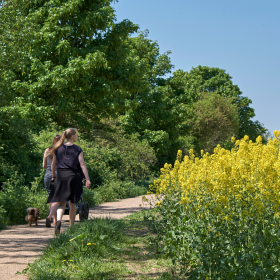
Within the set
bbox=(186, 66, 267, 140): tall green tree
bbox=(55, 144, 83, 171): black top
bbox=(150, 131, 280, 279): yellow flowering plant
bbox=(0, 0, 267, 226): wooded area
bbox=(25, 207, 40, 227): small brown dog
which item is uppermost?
bbox=(186, 66, 267, 140): tall green tree

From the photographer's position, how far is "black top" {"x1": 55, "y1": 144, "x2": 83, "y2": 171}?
6430mm

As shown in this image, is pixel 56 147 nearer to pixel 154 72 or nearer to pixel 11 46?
pixel 11 46

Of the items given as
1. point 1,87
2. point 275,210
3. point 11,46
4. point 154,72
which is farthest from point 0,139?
point 154,72

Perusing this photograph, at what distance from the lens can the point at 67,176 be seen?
6.41 m

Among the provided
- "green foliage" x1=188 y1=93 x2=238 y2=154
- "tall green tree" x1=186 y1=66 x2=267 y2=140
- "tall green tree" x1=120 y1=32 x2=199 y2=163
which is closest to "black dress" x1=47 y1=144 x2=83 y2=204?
"tall green tree" x1=120 y1=32 x2=199 y2=163

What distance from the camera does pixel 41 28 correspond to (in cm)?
1611

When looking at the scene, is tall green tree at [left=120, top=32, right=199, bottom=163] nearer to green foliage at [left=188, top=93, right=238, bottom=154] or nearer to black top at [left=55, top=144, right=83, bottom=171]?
green foliage at [left=188, top=93, right=238, bottom=154]

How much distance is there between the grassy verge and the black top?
1.08 m

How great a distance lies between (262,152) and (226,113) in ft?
120

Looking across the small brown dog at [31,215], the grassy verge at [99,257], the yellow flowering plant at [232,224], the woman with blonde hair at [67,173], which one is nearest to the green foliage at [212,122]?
the small brown dog at [31,215]

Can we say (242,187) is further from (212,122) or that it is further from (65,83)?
(212,122)

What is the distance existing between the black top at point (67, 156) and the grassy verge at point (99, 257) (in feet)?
3.55

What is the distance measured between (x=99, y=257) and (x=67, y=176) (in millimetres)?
1908

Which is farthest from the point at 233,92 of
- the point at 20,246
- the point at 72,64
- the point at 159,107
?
the point at 20,246
